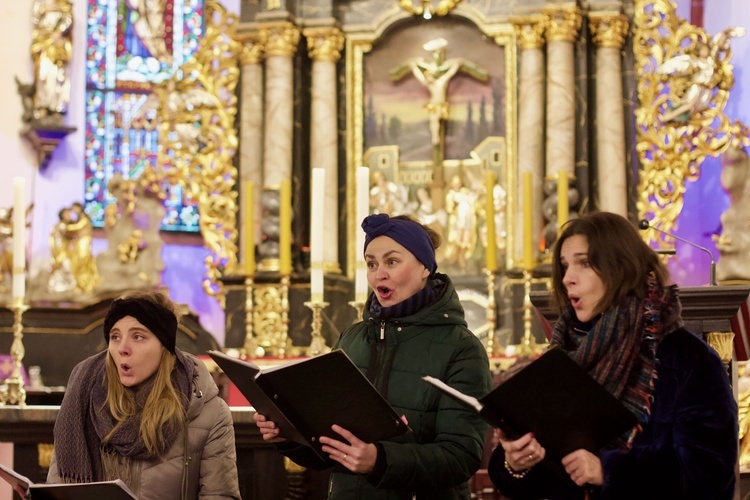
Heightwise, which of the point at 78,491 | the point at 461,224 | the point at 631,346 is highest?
the point at 461,224

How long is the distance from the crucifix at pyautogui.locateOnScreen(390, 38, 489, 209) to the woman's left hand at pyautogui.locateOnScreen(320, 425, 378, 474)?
627 cm

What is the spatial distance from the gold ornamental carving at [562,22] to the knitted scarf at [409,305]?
583 centimetres

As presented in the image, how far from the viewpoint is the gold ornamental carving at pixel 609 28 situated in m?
9.38

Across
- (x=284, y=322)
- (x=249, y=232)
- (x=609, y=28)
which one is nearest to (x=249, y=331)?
(x=284, y=322)

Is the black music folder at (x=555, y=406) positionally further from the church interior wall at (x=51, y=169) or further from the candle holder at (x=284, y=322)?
the church interior wall at (x=51, y=169)

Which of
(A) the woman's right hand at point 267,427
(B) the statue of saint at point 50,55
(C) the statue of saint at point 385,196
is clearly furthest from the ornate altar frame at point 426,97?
(A) the woman's right hand at point 267,427

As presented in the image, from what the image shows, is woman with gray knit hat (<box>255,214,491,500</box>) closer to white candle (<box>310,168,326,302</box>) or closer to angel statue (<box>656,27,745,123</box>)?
white candle (<box>310,168,326,302</box>)

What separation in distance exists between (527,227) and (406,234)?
477 centimetres

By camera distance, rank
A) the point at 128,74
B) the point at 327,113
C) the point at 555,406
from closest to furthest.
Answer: the point at 555,406, the point at 327,113, the point at 128,74

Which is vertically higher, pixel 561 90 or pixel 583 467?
pixel 561 90

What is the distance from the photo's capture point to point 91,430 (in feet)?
12.5

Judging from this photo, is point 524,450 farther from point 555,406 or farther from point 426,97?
point 426,97

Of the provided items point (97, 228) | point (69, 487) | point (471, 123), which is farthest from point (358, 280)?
point (97, 228)

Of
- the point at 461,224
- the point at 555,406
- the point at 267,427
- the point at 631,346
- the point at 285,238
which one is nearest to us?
the point at 555,406
